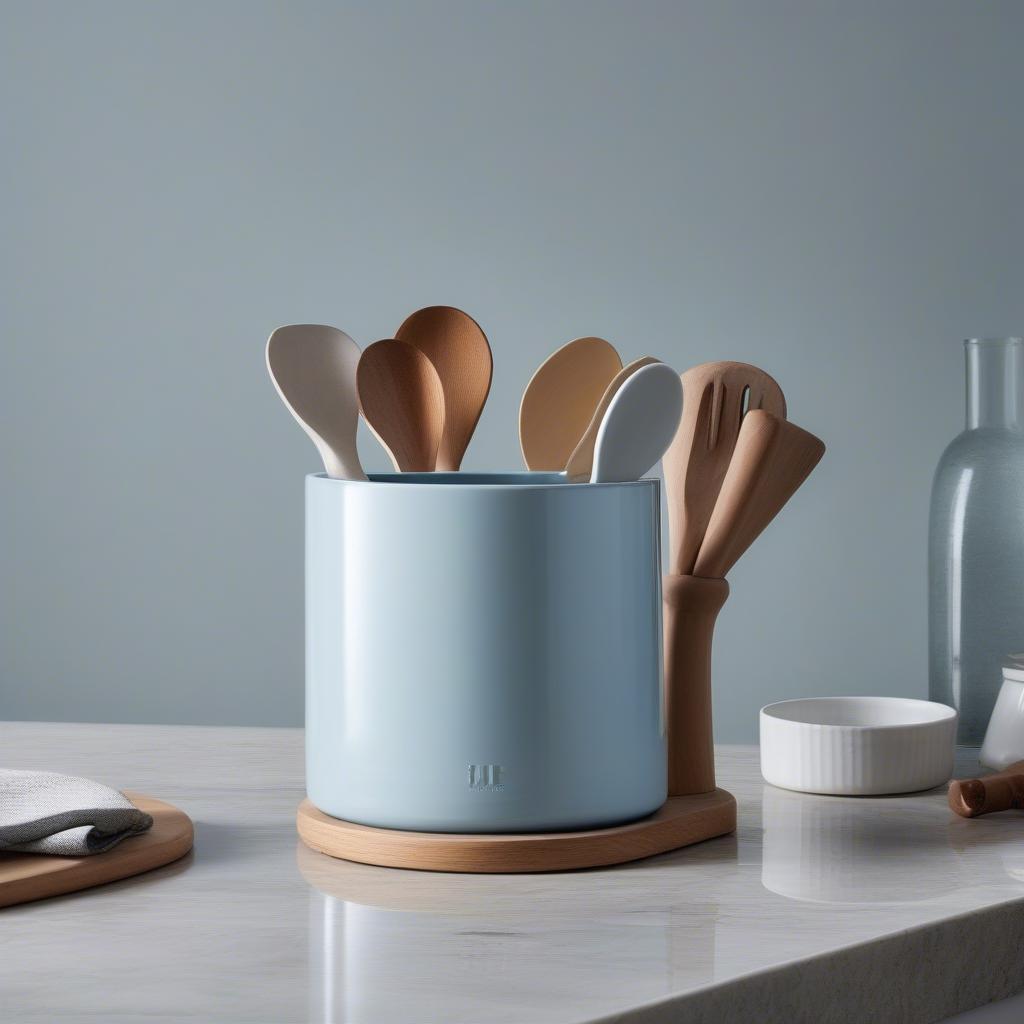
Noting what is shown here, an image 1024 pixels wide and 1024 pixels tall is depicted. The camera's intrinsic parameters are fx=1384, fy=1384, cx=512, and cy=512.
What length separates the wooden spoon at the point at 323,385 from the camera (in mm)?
642


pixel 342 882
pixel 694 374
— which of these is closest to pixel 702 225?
pixel 694 374

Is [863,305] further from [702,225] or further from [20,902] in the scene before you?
[20,902]

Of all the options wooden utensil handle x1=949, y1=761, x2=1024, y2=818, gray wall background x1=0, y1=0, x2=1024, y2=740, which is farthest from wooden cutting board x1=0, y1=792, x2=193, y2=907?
gray wall background x1=0, y1=0, x2=1024, y2=740

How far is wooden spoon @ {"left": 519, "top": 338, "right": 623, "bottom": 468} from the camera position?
70 cm

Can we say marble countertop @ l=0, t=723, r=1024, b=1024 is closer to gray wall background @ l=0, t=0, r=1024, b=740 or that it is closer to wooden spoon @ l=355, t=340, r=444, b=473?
wooden spoon @ l=355, t=340, r=444, b=473

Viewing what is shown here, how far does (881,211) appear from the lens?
81.2 inches

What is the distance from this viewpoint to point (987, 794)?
0.70 meters

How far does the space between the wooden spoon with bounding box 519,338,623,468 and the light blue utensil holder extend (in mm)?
93

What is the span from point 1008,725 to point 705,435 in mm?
259

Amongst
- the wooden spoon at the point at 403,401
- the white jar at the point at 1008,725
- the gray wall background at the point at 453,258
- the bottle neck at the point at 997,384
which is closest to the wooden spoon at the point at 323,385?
the wooden spoon at the point at 403,401

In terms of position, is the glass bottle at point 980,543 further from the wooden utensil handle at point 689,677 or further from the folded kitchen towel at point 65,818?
the folded kitchen towel at point 65,818

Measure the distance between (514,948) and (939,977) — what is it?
17cm

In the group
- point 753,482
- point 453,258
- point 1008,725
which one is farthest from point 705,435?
point 453,258

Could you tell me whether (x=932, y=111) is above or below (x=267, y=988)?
above
